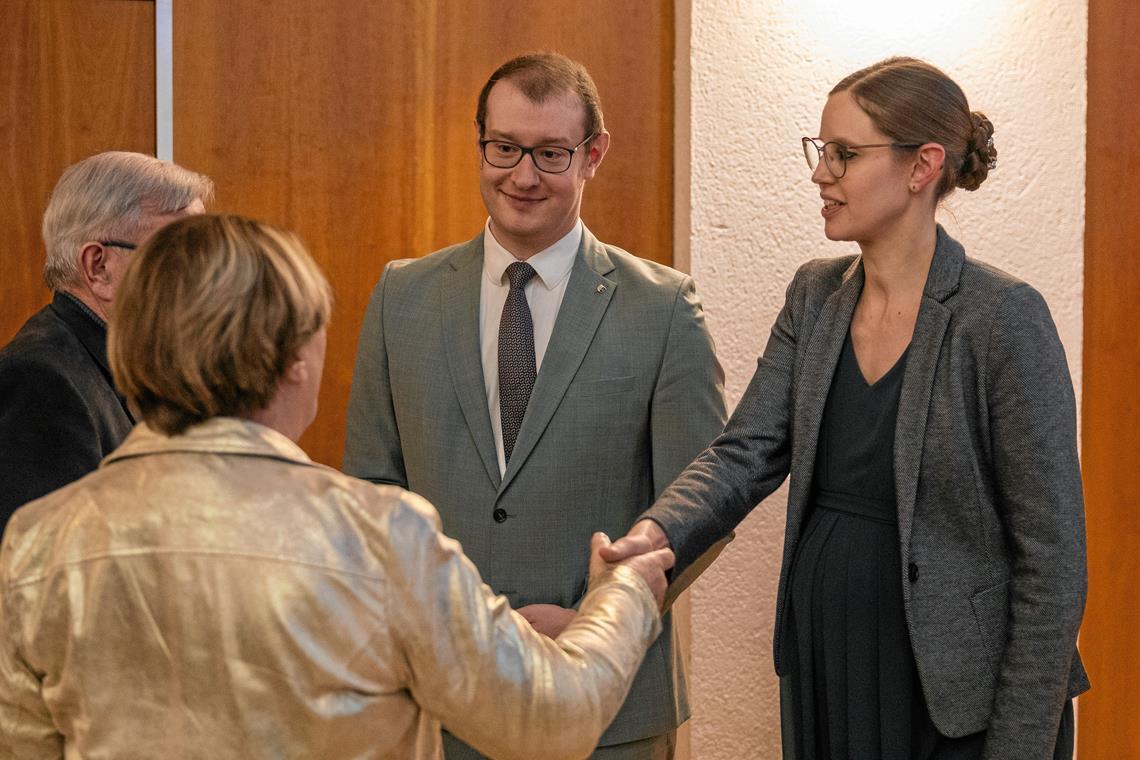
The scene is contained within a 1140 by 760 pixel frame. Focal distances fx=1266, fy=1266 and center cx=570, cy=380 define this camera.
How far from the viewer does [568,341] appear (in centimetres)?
239

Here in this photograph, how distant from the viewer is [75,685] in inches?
52.7

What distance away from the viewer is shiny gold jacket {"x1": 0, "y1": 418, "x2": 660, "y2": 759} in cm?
131

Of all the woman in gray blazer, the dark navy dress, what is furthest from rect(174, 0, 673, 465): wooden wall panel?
the dark navy dress

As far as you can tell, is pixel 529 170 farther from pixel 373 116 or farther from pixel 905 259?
pixel 373 116

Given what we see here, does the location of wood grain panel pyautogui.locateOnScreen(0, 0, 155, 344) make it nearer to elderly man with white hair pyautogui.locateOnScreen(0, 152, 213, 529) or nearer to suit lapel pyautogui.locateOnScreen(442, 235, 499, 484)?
elderly man with white hair pyautogui.locateOnScreen(0, 152, 213, 529)

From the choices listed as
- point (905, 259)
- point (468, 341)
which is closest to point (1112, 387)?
point (905, 259)

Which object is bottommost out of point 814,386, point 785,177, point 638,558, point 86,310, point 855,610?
point 855,610

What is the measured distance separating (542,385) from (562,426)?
9cm

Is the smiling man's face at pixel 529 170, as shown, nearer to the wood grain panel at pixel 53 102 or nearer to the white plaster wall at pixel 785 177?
the white plaster wall at pixel 785 177

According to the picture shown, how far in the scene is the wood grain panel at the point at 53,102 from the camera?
296 centimetres

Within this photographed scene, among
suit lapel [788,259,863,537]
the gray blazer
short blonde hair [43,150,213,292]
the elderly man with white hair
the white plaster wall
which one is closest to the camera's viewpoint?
the gray blazer

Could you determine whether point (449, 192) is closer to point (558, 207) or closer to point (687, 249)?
point (687, 249)

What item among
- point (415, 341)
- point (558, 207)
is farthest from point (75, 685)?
point (558, 207)

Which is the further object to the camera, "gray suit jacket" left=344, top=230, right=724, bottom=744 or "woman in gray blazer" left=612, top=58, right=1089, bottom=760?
"gray suit jacket" left=344, top=230, right=724, bottom=744
